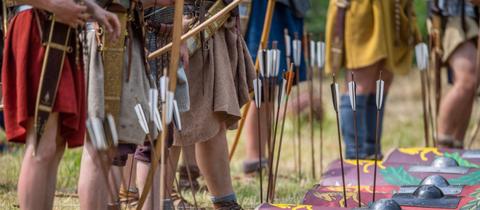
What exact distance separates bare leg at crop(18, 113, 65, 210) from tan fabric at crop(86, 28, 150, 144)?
16 centimetres

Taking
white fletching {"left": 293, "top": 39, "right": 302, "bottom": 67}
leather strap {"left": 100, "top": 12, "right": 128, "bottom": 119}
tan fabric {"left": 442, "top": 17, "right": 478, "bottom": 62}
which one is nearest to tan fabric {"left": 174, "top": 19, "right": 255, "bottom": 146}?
leather strap {"left": 100, "top": 12, "right": 128, "bottom": 119}

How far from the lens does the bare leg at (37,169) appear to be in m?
3.05

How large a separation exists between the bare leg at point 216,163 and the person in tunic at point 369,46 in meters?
1.59

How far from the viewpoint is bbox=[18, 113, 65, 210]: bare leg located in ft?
10.0

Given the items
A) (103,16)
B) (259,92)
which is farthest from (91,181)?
(259,92)

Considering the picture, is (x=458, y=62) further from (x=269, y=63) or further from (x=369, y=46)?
(x=269, y=63)

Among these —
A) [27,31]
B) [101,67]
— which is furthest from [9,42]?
[101,67]

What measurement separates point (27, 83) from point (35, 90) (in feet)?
0.10

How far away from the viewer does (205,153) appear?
406 centimetres

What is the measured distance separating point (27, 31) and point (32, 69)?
0.36 ft

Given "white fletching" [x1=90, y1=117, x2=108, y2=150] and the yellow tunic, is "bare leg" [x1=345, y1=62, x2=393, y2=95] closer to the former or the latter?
the yellow tunic

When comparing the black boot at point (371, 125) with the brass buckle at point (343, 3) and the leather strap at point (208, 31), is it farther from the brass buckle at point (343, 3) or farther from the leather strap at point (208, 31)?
the leather strap at point (208, 31)

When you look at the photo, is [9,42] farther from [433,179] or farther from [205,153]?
[433,179]

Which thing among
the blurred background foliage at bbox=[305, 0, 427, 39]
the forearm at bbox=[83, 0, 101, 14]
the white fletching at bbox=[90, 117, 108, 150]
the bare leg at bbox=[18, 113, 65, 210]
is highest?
the blurred background foliage at bbox=[305, 0, 427, 39]
